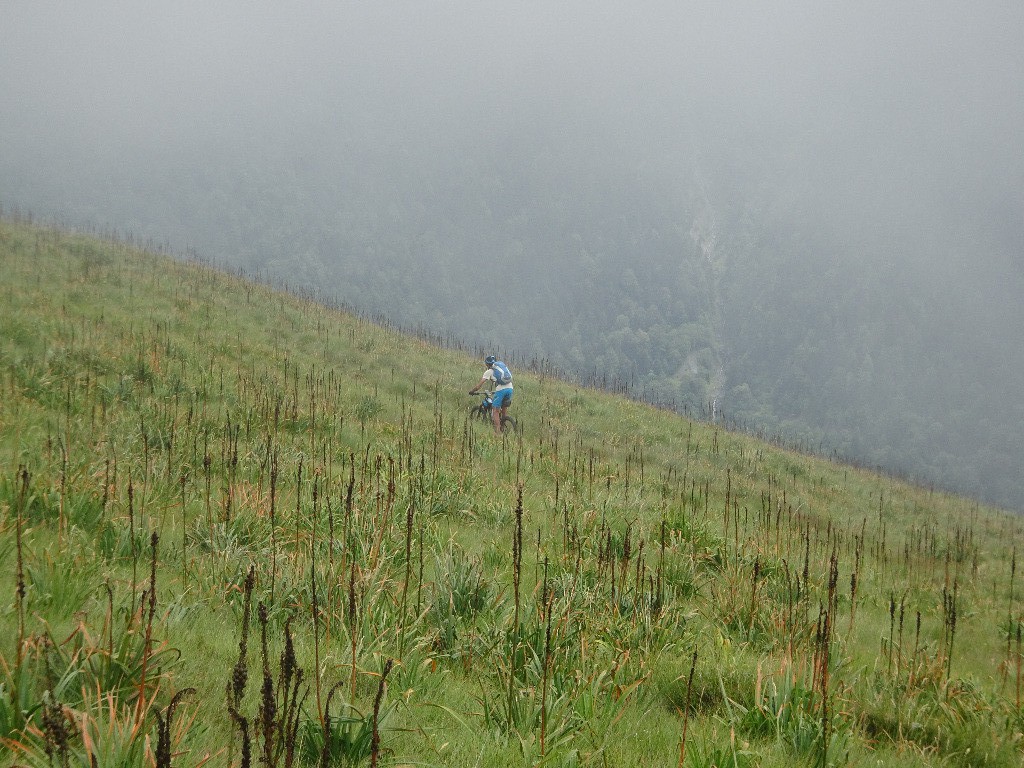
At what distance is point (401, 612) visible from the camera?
12.3 feet

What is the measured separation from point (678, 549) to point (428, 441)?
5.56 meters

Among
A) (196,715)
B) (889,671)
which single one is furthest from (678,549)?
(196,715)

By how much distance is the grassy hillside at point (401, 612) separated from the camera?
229cm

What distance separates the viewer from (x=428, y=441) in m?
10.3

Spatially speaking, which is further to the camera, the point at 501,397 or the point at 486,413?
the point at 486,413

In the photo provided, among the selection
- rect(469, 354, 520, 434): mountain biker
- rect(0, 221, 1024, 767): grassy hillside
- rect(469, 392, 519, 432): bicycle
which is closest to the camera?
rect(0, 221, 1024, 767): grassy hillside

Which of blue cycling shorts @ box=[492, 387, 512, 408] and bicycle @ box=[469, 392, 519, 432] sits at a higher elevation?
blue cycling shorts @ box=[492, 387, 512, 408]

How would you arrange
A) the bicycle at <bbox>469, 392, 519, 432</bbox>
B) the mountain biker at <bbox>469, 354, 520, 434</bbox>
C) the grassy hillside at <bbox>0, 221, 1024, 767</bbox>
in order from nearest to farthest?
the grassy hillside at <bbox>0, 221, 1024, 767</bbox>
the mountain biker at <bbox>469, 354, 520, 434</bbox>
the bicycle at <bbox>469, 392, 519, 432</bbox>

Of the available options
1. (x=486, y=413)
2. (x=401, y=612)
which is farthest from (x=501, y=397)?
(x=401, y=612)

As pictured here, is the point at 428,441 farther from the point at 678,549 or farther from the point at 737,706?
the point at 737,706

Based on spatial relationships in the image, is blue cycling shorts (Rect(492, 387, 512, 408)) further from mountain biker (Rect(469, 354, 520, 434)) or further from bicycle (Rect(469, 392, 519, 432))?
bicycle (Rect(469, 392, 519, 432))

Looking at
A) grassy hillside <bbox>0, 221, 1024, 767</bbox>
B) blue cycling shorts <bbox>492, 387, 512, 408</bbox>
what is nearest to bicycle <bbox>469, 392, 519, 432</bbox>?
blue cycling shorts <bbox>492, 387, 512, 408</bbox>

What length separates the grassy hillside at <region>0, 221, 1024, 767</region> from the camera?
7.50ft

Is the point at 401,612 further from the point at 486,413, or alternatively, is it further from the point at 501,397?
the point at 486,413
